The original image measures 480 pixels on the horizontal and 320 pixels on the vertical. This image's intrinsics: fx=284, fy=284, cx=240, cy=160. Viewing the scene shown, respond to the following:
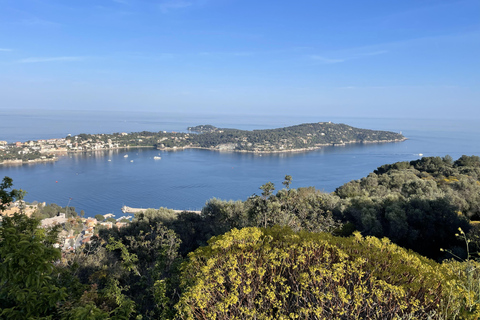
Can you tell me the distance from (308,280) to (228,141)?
6550cm

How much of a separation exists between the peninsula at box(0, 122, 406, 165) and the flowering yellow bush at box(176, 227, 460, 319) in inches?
2150

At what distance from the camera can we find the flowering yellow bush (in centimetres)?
250

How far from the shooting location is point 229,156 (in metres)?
56.2

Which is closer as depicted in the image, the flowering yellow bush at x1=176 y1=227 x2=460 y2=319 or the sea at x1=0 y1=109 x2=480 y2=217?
the flowering yellow bush at x1=176 y1=227 x2=460 y2=319

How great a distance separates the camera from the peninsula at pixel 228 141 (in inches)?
2217

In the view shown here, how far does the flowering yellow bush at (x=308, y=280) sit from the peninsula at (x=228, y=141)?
179 ft

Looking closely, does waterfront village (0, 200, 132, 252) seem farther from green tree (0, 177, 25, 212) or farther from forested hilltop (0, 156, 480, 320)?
forested hilltop (0, 156, 480, 320)

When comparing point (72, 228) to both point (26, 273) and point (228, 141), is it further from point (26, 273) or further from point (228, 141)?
point (228, 141)

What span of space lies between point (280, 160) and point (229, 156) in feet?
34.6

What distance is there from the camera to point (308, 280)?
2762mm

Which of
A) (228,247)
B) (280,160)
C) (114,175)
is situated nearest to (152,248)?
(228,247)

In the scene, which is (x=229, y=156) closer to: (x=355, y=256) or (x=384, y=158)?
(x=384, y=158)

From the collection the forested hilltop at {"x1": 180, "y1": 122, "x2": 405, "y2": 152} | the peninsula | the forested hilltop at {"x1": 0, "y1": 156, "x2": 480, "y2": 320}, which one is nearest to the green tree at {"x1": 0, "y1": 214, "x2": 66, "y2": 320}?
the forested hilltop at {"x1": 0, "y1": 156, "x2": 480, "y2": 320}

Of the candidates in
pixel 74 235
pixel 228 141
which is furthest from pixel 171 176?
pixel 228 141
